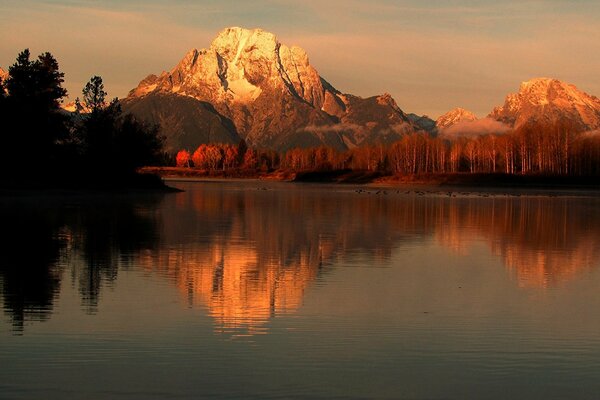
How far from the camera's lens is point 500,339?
20.4 metres

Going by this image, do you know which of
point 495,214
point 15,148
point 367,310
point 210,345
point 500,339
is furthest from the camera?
point 15,148

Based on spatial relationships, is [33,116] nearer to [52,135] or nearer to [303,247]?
[52,135]

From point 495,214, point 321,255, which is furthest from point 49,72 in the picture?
point 321,255

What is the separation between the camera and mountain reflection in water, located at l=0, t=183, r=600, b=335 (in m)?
26.1

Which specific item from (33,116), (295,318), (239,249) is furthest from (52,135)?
(295,318)

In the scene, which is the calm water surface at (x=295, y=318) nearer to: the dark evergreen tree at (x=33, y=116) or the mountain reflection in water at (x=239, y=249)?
the mountain reflection in water at (x=239, y=249)

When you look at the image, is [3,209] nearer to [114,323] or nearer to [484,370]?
[114,323]

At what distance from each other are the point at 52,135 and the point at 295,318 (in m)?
91.6

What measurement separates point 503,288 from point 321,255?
1146 cm

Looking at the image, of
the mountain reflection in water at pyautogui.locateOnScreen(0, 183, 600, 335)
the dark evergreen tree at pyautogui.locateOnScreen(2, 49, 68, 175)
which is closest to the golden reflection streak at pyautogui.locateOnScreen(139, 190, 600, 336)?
the mountain reflection in water at pyautogui.locateOnScreen(0, 183, 600, 335)

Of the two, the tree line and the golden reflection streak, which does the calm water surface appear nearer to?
the golden reflection streak

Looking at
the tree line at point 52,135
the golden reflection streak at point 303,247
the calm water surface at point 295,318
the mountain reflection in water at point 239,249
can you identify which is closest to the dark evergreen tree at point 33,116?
the tree line at point 52,135

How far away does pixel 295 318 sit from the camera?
74.2 feet

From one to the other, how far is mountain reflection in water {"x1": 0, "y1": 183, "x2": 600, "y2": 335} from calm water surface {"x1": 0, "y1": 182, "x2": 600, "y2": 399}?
0.16 meters
